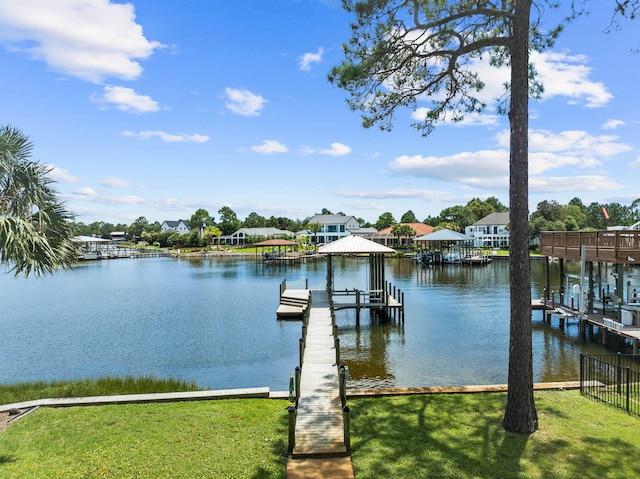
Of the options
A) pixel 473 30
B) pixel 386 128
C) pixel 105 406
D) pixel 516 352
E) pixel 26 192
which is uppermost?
pixel 473 30

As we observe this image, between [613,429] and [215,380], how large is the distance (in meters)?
10.9

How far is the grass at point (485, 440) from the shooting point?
6.41 metres

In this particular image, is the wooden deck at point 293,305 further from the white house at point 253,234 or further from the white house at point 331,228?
the white house at point 253,234

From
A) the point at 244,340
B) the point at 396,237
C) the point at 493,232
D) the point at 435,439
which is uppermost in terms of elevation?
the point at 493,232

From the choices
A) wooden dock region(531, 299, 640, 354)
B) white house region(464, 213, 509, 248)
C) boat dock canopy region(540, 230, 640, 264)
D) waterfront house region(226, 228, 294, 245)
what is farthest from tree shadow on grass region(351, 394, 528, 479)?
waterfront house region(226, 228, 294, 245)

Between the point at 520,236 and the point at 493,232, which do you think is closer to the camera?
the point at 520,236

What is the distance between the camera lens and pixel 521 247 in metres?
7.75

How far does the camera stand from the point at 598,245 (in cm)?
1744

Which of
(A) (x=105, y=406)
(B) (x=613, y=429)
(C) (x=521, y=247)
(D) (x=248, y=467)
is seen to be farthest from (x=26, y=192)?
(B) (x=613, y=429)

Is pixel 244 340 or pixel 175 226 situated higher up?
pixel 175 226

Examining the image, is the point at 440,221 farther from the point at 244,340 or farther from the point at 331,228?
the point at 244,340

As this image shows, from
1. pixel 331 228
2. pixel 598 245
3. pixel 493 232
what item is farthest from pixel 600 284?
pixel 331 228

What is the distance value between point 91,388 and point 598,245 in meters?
19.3

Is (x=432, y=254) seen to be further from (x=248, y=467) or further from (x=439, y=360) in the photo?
(x=248, y=467)
